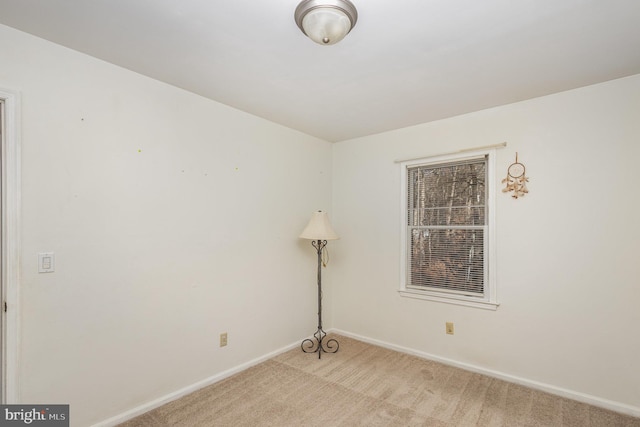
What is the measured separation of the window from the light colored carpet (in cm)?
71

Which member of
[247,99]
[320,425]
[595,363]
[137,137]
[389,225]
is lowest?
[320,425]

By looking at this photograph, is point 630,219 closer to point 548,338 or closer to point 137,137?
point 548,338

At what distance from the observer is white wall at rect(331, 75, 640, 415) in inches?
92.0

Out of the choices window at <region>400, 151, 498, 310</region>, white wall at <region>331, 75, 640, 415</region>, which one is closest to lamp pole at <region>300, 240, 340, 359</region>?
white wall at <region>331, 75, 640, 415</region>

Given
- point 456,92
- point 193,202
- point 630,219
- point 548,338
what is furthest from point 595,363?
point 193,202

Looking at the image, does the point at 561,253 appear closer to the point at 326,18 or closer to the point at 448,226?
A: the point at 448,226

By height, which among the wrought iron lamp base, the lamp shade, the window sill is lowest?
the wrought iron lamp base

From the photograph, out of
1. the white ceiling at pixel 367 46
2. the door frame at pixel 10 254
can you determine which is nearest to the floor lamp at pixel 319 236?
the white ceiling at pixel 367 46

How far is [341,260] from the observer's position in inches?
156

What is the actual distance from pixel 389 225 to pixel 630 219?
1.94 m

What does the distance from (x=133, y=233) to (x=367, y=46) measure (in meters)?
2.01

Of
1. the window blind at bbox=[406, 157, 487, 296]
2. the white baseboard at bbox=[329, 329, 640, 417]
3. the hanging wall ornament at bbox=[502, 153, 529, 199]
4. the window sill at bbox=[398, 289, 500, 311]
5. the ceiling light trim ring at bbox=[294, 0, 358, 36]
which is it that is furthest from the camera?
the window blind at bbox=[406, 157, 487, 296]

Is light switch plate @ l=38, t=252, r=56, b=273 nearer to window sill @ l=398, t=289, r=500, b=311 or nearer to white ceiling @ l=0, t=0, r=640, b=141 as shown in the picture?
white ceiling @ l=0, t=0, r=640, b=141

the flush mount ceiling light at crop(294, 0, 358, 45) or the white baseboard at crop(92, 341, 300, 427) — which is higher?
the flush mount ceiling light at crop(294, 0, 358, 45)
